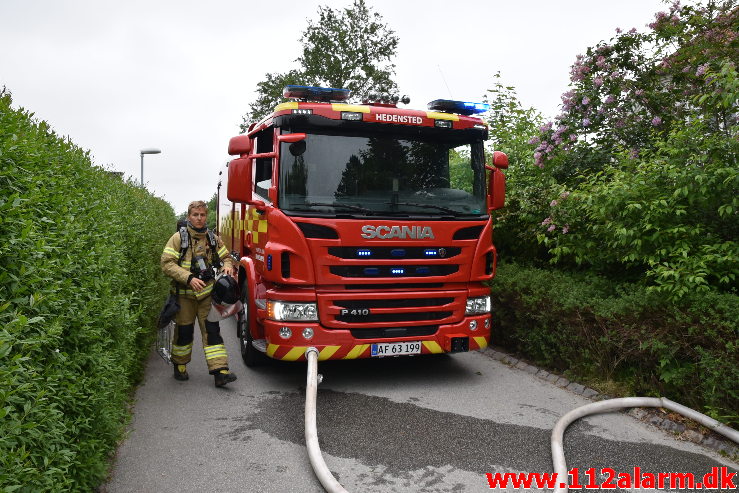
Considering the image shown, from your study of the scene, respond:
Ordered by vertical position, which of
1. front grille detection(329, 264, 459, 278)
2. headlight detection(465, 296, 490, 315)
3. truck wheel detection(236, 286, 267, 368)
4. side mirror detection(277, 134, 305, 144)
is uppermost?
side mirror detection(277, 134, 305, 144)

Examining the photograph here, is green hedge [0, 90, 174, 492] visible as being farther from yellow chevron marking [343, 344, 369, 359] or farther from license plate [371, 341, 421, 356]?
license plate [371, 341, 421, 356]

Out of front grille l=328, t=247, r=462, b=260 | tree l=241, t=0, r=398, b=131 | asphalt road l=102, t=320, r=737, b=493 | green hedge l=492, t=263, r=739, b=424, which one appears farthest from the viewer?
tree l=241, t=0, r=398, b=131

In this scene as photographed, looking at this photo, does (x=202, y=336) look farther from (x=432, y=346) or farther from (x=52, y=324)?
(x=52, y=324)

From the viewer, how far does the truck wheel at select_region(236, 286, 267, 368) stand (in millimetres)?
6348

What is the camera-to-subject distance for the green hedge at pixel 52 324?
2.09 metres

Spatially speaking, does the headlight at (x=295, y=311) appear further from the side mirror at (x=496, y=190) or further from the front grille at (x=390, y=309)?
the side mirror at (x=496, y=190)

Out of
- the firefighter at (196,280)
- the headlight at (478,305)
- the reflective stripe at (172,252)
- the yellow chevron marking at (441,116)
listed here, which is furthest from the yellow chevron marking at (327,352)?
the yellow chevron marking at (441,116)

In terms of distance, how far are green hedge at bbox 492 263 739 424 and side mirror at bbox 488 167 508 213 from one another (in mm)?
1126

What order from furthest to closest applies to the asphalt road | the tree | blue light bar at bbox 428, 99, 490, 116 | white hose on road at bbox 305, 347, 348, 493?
the tree, blue light bar at bbox 428, 99, 490, 116, the asphalt road, white hose on road at bbox 305, 347, 348, 493

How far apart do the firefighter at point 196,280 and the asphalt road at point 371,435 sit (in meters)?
0.27

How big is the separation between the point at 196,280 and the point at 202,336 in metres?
0.71

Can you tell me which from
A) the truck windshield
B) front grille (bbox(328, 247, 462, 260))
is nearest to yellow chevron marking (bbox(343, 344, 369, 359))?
front grille (bbox(328, 247, 462, 260))

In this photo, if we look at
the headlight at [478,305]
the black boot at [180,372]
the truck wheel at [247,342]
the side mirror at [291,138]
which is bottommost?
the black boot at [180,372]

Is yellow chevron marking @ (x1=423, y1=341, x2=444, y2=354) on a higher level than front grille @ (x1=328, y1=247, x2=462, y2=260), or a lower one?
lower
